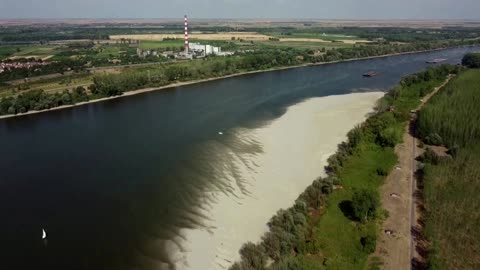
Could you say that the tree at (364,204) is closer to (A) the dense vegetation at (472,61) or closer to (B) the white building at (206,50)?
(A) the dense vegetation at (472,61)

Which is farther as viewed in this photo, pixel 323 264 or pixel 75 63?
pixel 75 63

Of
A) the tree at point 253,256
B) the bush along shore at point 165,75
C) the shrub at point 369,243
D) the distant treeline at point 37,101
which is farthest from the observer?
the bush along shore at point 165,75

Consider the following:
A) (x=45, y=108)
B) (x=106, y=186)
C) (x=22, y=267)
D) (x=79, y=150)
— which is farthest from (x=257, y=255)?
(x=45, y=108)

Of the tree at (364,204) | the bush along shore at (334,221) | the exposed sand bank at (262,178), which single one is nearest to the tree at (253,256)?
the bush along shore at (334,221)

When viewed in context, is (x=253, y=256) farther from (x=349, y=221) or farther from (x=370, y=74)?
(x=370, y=74)

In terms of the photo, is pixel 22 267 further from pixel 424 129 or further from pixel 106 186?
pixel 424 129
